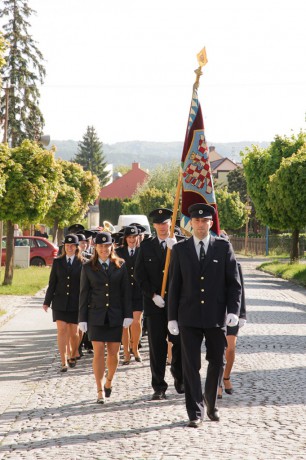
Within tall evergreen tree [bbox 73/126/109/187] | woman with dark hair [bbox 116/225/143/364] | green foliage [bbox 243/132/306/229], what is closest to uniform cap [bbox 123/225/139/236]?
woman with dark hair [bbox 116/225/143/364]

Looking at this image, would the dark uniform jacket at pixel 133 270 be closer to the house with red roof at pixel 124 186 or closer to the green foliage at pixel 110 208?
the green foliage at pixel 110 208

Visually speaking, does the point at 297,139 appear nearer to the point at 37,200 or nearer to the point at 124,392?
the point at 37,200

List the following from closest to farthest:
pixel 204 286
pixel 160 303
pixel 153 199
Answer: pixel 204 286 < pixel 160 303 < pixel 153 199

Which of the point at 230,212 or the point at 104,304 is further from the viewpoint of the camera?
the point at 230,212

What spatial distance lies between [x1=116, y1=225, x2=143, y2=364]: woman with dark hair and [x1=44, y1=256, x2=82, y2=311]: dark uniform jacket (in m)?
0.82

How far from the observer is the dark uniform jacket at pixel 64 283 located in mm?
12320

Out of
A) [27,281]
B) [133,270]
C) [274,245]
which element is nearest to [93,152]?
[274,245]

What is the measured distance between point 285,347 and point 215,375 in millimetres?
6723

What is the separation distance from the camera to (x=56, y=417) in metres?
8.83

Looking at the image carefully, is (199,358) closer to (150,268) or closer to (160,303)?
(160,303)

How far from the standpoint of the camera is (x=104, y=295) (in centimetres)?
983

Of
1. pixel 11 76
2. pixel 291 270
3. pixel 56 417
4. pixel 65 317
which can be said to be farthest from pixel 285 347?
pixel 11 76

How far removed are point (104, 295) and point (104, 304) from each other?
0.09 meters

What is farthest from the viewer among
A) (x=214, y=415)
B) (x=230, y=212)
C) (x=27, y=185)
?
(x=230, y=212)
